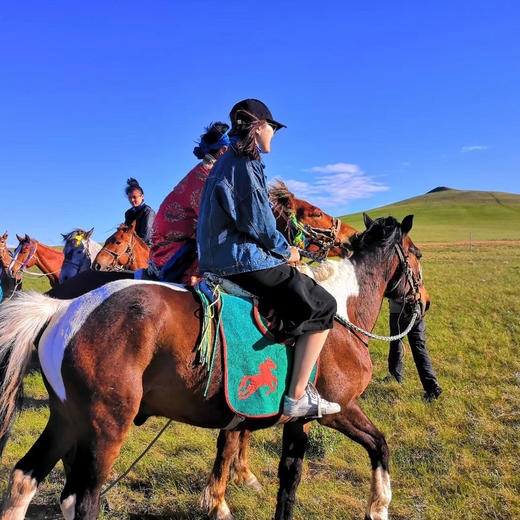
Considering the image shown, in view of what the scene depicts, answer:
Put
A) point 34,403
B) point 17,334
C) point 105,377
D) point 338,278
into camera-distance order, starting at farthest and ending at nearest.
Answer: point 34,403 → point 338,278 → point 17,334 → point 105,377

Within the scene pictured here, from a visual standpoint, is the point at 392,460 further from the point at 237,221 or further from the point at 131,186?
the point at 131,186

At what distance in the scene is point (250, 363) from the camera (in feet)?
10.1

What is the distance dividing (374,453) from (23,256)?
932cm

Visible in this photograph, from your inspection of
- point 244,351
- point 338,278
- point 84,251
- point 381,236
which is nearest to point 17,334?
point 244,351

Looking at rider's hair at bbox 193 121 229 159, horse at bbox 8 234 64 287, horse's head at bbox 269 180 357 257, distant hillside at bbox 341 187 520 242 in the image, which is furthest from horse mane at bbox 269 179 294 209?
distant hillside at bbox 341 187 520 242

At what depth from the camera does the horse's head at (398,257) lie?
4.27m

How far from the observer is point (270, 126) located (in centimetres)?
320

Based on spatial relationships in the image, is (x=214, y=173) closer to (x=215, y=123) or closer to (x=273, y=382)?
(x=273, y=382)

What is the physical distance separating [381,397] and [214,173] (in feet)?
16.1

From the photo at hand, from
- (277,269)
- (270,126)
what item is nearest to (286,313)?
(277,269)

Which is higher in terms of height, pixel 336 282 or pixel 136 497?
pixel 336 282

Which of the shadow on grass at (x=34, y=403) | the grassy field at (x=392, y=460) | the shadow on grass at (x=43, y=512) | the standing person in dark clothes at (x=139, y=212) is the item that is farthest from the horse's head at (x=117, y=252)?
the shadow on grass at (x=43, y=512)

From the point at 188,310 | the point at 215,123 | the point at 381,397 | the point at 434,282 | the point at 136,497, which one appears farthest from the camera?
the point at 434,282

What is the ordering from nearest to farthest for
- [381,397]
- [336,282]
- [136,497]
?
[336,282] → [136,497] → [381,397]
